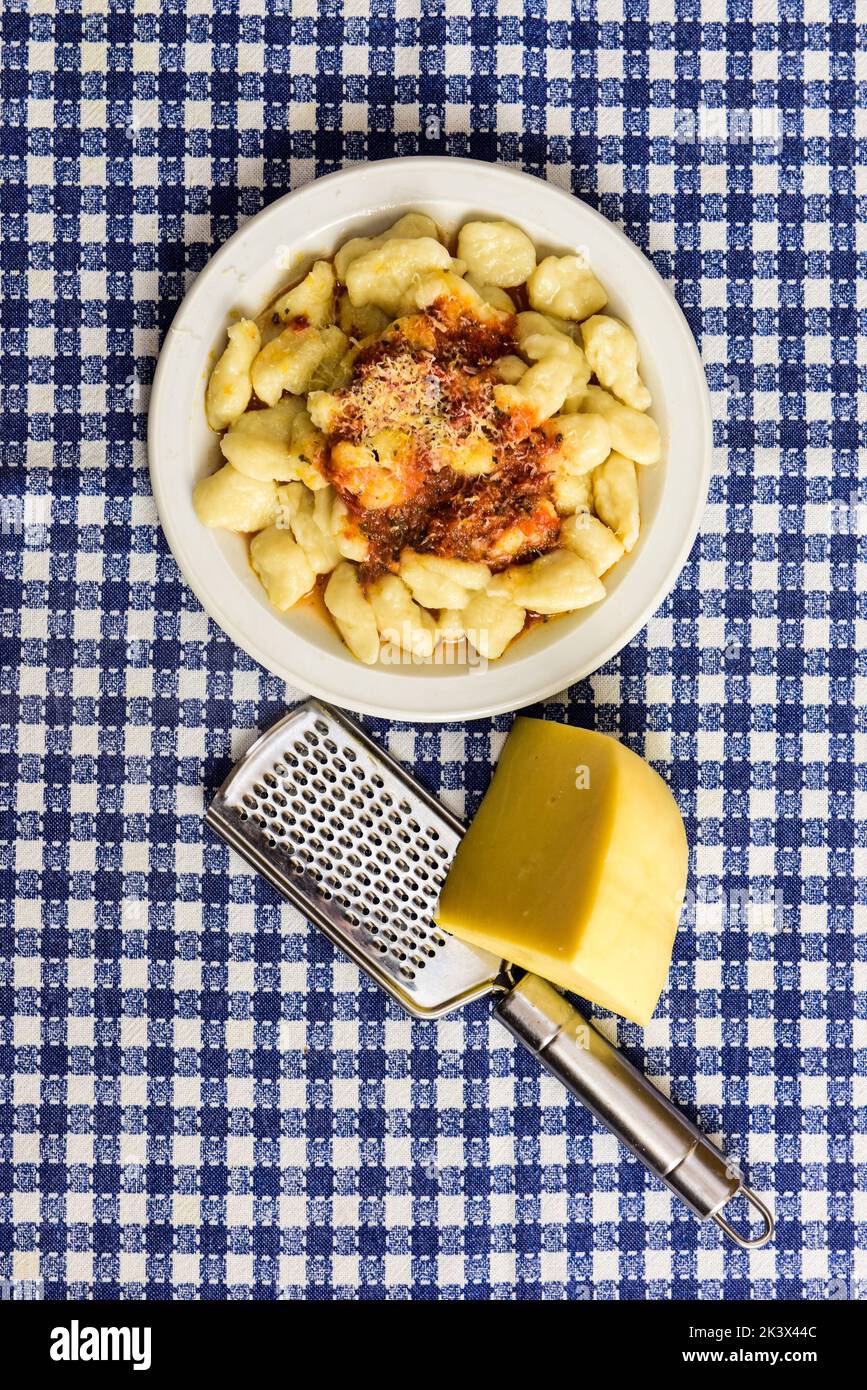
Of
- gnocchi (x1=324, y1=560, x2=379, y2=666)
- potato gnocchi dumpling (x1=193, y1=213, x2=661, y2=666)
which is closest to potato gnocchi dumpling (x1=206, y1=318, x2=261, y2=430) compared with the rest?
potato gnocchi dumpling (x1=193, y1=213, x2=661, y2=666)

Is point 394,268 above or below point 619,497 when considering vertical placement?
above

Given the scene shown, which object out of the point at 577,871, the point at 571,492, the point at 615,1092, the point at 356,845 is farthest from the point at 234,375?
the point at 615,1092

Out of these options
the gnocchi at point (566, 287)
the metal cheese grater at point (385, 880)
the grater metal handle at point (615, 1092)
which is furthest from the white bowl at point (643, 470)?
the grater metal handle at point (615, 1092)

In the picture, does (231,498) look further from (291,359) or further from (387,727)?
(387,727)

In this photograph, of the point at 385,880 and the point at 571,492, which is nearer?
the point at 571,492

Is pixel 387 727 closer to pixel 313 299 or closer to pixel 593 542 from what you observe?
pixel 593 542

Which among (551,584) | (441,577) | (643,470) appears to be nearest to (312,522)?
(441,577)

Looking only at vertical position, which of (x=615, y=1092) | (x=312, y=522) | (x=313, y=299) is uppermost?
(x=313, y=299)

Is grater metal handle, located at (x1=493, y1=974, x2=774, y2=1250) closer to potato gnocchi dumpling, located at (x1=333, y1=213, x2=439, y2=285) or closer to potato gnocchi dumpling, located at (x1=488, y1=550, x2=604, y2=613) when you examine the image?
potato gnocchi dumpling, located at (x1=488, y1=550, x2=604, y2=613)
